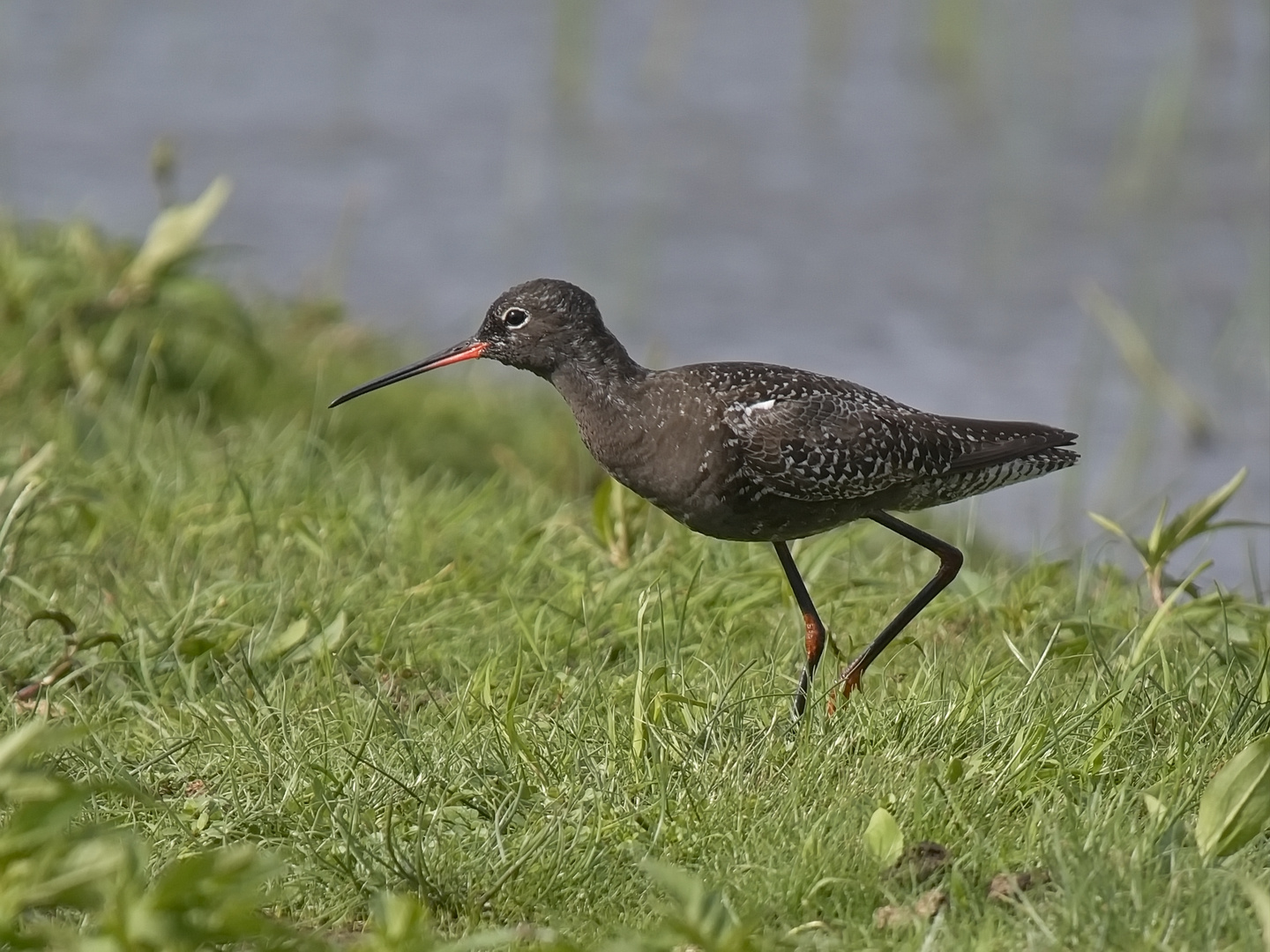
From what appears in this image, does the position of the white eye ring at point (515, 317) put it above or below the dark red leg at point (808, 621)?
above

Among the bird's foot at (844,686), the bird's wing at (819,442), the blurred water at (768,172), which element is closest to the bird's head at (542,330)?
the bird's wing at (819,442)

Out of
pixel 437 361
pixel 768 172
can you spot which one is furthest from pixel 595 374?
pixel 768 172

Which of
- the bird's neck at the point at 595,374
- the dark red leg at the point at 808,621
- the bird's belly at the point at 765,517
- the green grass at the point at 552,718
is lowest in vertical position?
the green grass at the point at 552,718

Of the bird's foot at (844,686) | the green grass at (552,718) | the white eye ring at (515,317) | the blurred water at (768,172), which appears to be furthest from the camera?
the blurred water at (768,172)

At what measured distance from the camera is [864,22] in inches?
542

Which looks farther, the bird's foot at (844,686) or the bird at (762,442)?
the bird at (762,442)

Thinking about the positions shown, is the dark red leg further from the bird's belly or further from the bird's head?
the bird's head

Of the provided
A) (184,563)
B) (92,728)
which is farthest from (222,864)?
(184,563)

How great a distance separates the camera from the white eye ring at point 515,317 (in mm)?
4906

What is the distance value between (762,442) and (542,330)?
0.77 meters

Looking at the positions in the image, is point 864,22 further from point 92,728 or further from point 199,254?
point 92,728

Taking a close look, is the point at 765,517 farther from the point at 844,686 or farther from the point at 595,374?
the point at 595,374

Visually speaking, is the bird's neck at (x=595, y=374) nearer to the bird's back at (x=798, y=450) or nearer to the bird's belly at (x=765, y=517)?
the bird's back at (x=798, y=450)

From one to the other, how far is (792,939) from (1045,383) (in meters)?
6.69
